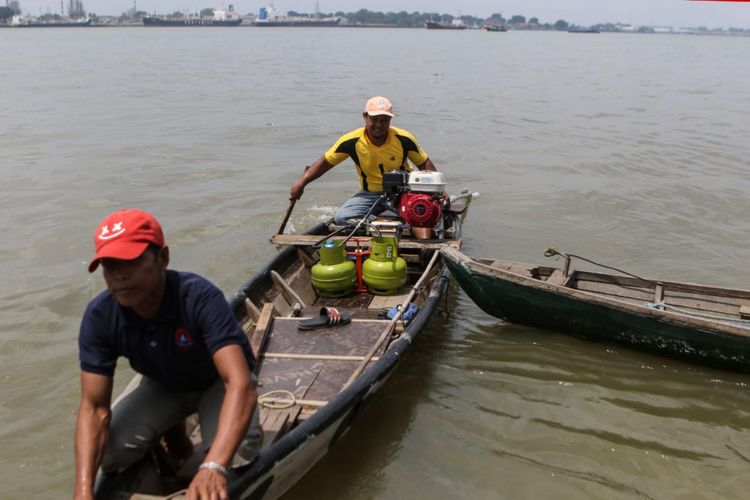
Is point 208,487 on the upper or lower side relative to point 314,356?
upper

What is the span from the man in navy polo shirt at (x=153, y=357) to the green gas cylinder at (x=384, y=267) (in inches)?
120

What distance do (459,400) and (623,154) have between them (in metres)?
12.5

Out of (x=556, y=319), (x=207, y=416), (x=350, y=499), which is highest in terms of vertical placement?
(x=207, y=416)

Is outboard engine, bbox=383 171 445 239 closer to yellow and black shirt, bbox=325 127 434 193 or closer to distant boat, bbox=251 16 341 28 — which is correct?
yellow and black shirt, bbox=325 127 434 193

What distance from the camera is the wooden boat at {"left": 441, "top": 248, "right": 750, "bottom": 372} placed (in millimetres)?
5621

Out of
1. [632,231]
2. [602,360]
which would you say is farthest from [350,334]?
[632,231]

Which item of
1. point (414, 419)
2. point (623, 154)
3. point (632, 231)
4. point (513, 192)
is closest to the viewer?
point (414, 419)

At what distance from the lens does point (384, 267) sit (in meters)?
6.26

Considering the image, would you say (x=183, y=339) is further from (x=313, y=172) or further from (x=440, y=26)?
(x=440, y=26)

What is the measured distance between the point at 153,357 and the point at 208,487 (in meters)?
0.69

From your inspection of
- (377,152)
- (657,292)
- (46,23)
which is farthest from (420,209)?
(46,23)

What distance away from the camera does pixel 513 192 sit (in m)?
13.1

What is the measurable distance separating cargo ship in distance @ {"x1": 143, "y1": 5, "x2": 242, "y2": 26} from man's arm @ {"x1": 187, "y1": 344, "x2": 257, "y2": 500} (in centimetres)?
14140

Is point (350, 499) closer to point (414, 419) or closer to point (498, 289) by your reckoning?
point (414, 419)
